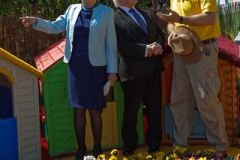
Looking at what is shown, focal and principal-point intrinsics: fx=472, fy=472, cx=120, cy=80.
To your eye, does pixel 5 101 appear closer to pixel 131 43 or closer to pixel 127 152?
pixel 127 152

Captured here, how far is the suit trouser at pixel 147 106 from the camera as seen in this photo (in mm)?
4977

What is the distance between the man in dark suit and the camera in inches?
190

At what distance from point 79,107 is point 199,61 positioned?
50.1 inches

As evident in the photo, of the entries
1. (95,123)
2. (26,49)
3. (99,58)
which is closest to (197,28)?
(99,58)

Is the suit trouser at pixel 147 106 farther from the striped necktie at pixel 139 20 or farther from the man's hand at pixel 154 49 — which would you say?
the striped necktie at pixel 139 20

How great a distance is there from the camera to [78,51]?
466cm

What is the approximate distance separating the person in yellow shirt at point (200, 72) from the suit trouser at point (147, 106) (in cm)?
19

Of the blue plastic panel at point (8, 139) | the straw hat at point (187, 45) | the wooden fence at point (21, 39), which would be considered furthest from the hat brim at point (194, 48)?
the wooden fence at point (21, 39)

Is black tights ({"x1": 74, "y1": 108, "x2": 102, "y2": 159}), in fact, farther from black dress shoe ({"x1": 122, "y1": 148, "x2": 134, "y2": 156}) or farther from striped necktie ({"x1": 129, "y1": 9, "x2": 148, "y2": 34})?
striped necktie ({"x1": 129, "y1": 9, "x2": 148, "y2": 34})

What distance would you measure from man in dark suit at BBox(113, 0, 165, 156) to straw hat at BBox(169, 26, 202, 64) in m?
0.18

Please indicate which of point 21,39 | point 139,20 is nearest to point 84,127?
point 139,20

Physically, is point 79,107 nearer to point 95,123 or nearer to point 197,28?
point 95,123

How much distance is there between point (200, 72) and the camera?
4645 mm

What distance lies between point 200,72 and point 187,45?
0.30 m
